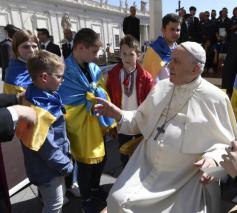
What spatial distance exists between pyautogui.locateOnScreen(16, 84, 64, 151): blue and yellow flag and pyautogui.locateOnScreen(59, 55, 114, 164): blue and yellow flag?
0.34 m

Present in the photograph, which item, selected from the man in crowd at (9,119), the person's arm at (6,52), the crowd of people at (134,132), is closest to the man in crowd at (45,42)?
the person's arm at (6,52)

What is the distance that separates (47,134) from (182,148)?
1.01 meters

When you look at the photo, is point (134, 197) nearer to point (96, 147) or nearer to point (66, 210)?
point (96, 147)

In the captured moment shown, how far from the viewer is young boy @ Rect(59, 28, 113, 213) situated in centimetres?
268

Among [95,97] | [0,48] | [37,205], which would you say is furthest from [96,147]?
[0,48]

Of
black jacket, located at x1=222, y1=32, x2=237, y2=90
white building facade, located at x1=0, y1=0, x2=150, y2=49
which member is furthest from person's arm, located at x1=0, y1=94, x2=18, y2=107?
white building facade, located at x1=0, y1=0, x2=150, y2=49

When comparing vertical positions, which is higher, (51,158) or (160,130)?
(160,130)

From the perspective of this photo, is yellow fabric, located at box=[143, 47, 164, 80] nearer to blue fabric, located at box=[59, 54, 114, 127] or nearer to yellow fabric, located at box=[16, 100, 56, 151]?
blue fabric, located at box=[59, 54, 114, 127]

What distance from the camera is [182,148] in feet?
7.25

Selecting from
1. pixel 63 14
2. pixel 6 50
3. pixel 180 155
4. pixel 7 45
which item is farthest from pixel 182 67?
pixel 63 14

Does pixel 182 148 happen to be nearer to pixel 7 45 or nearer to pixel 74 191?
pixel 74 191

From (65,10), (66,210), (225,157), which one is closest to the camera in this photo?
(225,157)

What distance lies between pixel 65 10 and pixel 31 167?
1694 inches

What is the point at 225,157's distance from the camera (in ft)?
5.72
